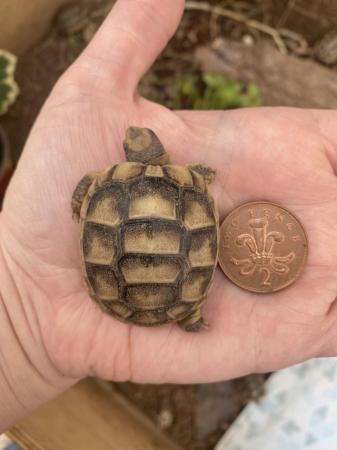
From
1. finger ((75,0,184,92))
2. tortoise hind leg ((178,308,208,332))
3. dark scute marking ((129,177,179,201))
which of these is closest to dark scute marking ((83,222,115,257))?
dark scute marking ((129,177,179,201))

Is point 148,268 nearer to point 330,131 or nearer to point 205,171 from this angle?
point 205,171

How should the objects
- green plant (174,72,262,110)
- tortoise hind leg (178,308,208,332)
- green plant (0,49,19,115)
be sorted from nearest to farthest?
tortoise hind leg (178,308,208,332) < green plant (0,49,19,115) < green plant (174,72,262,110)

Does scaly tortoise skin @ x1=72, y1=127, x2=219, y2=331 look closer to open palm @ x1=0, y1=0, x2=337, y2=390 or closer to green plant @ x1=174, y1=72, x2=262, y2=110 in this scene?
open palm @ x1=0, y1=0, x2=337, y2=390

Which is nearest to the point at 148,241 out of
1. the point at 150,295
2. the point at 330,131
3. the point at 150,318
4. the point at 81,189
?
the point at 150,295

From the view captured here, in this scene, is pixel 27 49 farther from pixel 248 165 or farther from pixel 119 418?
pixel 119 418

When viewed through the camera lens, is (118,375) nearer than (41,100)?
Yes

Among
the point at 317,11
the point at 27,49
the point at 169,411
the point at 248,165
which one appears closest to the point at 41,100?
the point at 27,49

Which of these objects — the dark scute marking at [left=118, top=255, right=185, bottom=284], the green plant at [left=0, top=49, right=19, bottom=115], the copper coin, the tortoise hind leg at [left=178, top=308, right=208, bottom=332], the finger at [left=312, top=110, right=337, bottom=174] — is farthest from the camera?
the green plant at [left=0, top=49, right=19, bottom=115]
